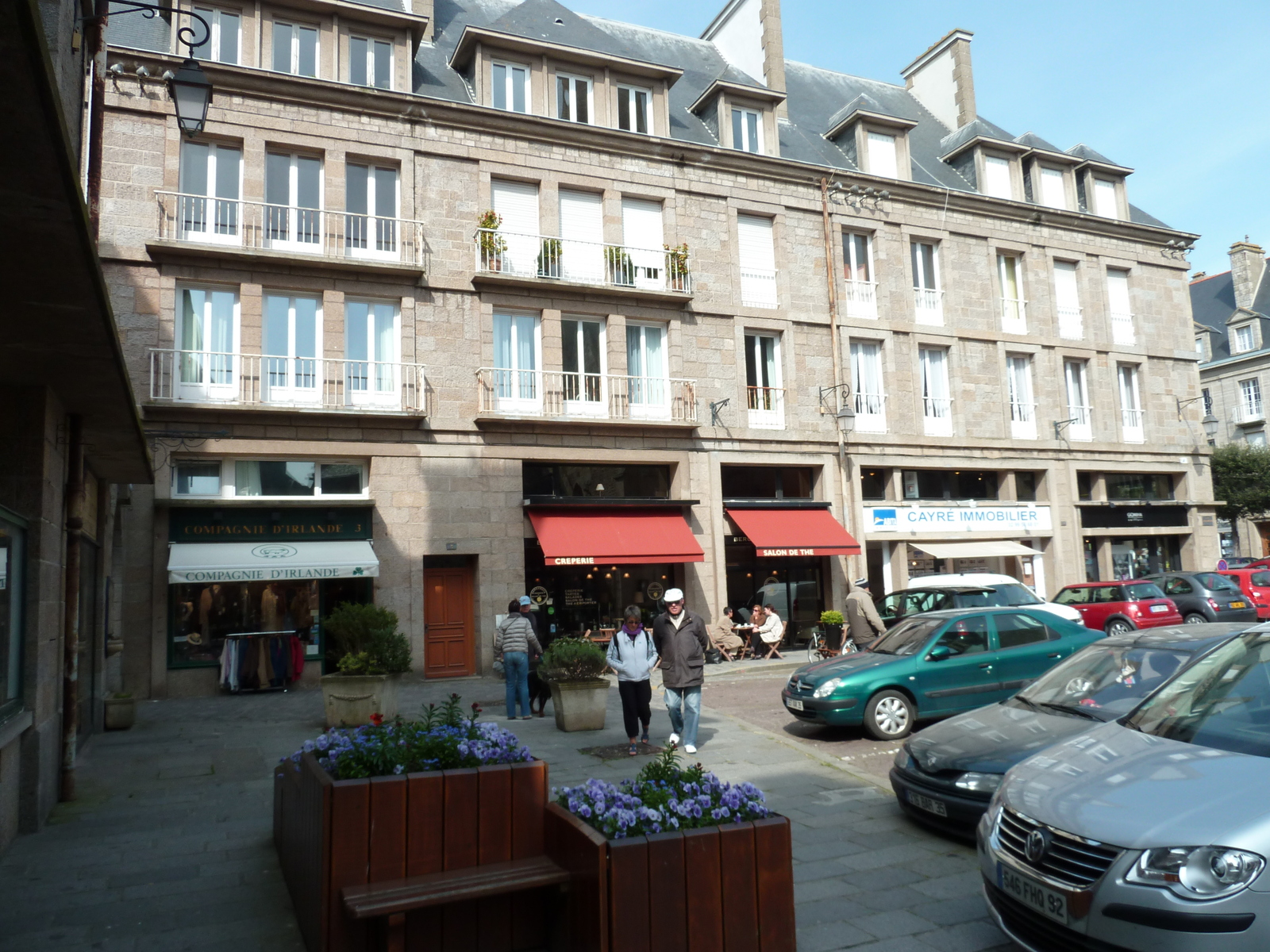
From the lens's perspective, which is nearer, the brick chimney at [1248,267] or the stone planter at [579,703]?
the stone planter at [579,703]

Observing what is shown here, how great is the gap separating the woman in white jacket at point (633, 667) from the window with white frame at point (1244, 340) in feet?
160

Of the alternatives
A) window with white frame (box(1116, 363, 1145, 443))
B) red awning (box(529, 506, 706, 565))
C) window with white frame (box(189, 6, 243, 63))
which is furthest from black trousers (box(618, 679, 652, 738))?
window with white frame (box(1116, 363, 1145, 443))

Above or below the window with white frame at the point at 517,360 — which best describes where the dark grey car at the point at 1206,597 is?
below

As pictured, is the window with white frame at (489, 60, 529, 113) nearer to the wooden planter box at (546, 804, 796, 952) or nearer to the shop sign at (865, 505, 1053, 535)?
the shop sign at (865, 505, 1053, 535)

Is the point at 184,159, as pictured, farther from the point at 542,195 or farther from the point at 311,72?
the point at 542,195

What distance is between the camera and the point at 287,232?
17.7m

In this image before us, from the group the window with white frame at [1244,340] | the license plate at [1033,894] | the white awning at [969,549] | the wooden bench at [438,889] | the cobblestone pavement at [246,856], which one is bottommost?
the cobblestone pavement at [246,856]

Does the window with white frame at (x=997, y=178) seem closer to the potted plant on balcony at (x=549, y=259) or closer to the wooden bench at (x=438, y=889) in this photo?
the potted plant on balcony at (x=549, y=259)

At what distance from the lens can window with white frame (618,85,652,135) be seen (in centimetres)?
2116

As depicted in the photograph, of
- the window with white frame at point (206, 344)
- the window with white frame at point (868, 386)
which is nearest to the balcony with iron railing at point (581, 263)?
the window with white frame at point (206, 344)

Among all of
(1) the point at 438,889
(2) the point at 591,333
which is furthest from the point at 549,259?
(1) the point at 438,889

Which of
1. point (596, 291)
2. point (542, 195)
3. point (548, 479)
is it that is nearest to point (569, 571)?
point (548, 479)

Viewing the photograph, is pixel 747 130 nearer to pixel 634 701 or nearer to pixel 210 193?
pixel 210 193

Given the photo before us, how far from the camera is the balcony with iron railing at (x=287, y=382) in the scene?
53.7 ft
